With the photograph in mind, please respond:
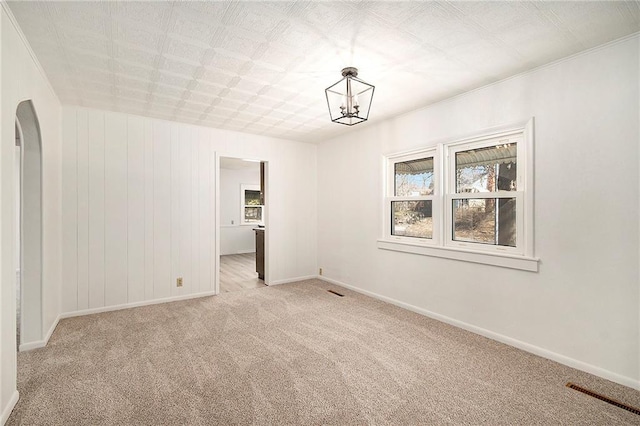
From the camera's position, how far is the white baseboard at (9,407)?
185 centimetres

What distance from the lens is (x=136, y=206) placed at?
410cm

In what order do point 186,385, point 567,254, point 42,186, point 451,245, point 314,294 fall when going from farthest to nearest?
point 314,294 < point 451,245 < point 42,186 < point 567,254 < point 186,385

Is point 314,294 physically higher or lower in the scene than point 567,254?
lower

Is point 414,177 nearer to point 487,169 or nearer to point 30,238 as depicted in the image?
point 487,169

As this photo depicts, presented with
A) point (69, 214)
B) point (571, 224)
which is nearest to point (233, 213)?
point (69, 214)

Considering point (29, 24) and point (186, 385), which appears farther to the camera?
point (186, 385)

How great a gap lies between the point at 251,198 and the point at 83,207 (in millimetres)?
5796

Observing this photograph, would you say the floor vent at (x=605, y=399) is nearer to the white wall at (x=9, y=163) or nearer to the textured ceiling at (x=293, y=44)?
the textured ceiling at (x=293, y=44)

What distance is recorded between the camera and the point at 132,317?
144 inches

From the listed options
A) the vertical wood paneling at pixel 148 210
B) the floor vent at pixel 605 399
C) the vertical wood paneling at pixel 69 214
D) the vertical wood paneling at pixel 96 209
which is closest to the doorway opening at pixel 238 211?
the vertical wood paneling at pixel 148 210

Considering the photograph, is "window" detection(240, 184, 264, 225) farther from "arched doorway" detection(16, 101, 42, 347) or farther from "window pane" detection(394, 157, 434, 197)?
"arched doorway" detection(16, 101, 42, 347)

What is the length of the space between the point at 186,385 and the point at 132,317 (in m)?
1.86

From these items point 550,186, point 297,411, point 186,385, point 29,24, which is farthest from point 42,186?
point 550,186

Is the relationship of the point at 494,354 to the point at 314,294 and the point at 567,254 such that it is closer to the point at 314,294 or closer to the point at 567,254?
the point at 567,254
